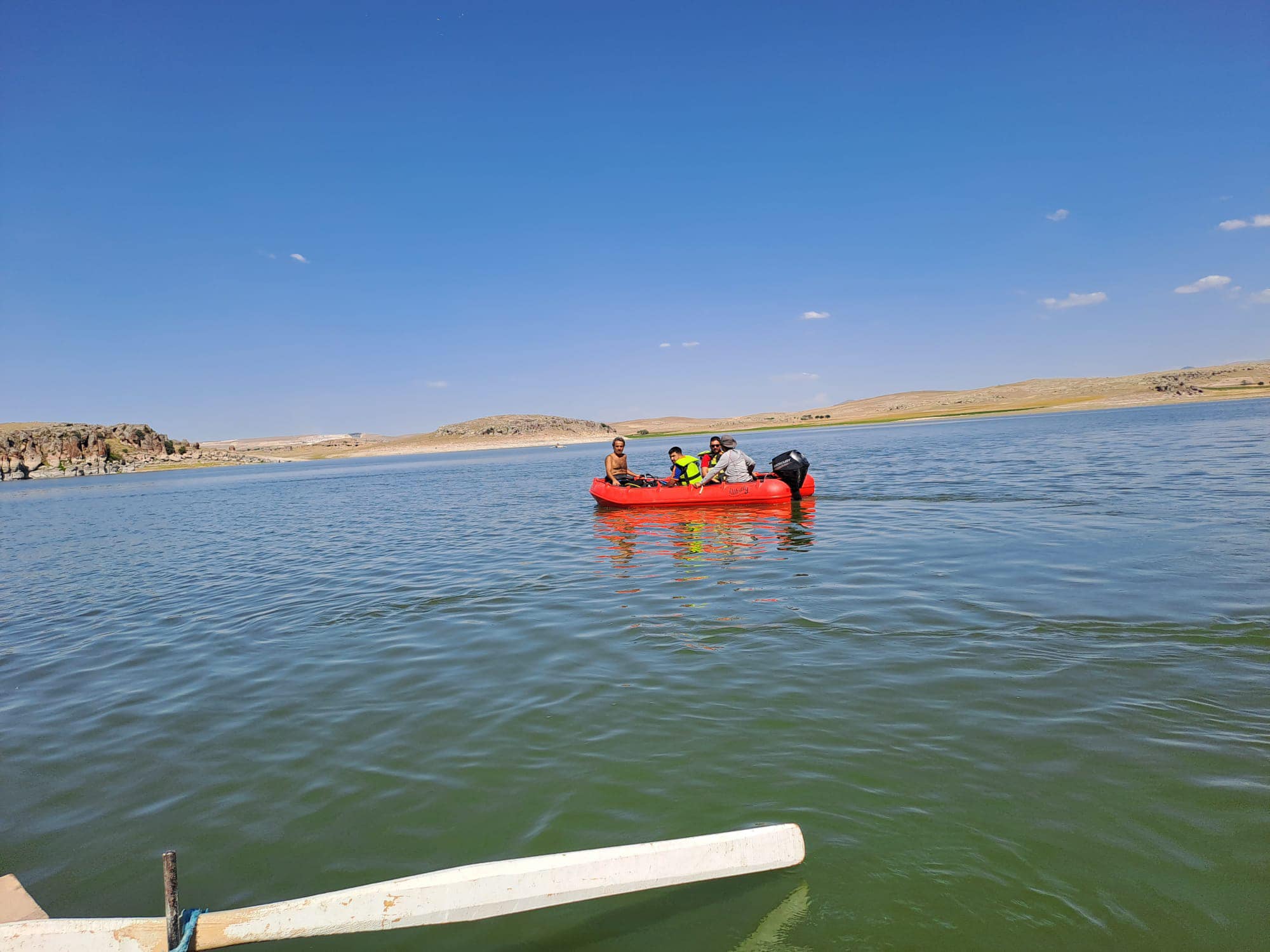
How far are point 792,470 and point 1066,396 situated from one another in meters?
148

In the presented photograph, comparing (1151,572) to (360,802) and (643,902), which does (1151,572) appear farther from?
(360,802)

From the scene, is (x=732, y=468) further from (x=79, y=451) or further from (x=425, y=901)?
(x=79, y=451)

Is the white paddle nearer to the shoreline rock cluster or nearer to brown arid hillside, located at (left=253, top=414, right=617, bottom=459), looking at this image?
the shoreline rock cluster

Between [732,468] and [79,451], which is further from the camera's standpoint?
[79,451]

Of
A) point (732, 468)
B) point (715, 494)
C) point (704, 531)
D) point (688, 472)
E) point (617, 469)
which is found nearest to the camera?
point (704, 531)

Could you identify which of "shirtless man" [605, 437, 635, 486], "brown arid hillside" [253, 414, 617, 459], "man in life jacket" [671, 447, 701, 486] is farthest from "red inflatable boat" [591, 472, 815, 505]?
"brown arid hillside" [253, 414, 617, 459]

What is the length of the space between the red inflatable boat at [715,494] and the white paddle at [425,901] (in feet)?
48.4

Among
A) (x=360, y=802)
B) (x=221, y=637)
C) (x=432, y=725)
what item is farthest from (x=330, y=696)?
(x=221, y=637)

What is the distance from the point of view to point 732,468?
18.1 m

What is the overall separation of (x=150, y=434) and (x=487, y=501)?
9481 centimetres

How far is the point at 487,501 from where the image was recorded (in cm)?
2688

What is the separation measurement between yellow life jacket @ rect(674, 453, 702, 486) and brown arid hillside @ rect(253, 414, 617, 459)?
11796 centimetres

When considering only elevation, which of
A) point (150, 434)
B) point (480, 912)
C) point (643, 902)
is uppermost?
point (150, 434)

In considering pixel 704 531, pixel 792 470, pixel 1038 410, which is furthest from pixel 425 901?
pixel 1038 410
